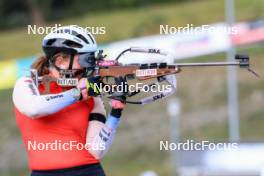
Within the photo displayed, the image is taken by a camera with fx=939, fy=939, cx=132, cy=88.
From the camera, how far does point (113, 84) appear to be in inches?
214

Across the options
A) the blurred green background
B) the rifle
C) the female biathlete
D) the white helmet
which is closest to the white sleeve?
the female biathlete

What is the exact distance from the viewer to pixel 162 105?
23062 millimetres

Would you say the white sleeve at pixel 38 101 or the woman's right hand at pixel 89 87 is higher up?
the woman's right hand at pixel 89 87

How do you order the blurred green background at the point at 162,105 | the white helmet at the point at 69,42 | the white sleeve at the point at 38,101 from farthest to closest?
the blurred green background at the point at 162,105 < the white helmet at the point at 69,42 < the white sleeve at the point at 38,101

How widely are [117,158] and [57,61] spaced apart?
14603 mm

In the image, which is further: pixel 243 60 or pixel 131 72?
pixel 131 72

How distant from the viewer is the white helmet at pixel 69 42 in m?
5.52

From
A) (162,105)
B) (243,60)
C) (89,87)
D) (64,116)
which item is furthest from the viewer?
(162,105)

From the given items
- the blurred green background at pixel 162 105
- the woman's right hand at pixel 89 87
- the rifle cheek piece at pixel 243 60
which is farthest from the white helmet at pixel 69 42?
the blurred green background at pixel 162 105

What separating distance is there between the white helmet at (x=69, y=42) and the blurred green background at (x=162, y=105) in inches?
307

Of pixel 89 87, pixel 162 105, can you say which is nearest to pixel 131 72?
pixel 89 87

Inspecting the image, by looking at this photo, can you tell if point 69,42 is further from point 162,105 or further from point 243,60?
point 162,105

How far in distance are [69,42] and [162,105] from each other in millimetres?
17581

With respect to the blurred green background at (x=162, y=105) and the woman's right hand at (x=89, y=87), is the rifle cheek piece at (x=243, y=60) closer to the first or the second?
the woman's right hand at (x=89, y=87)
